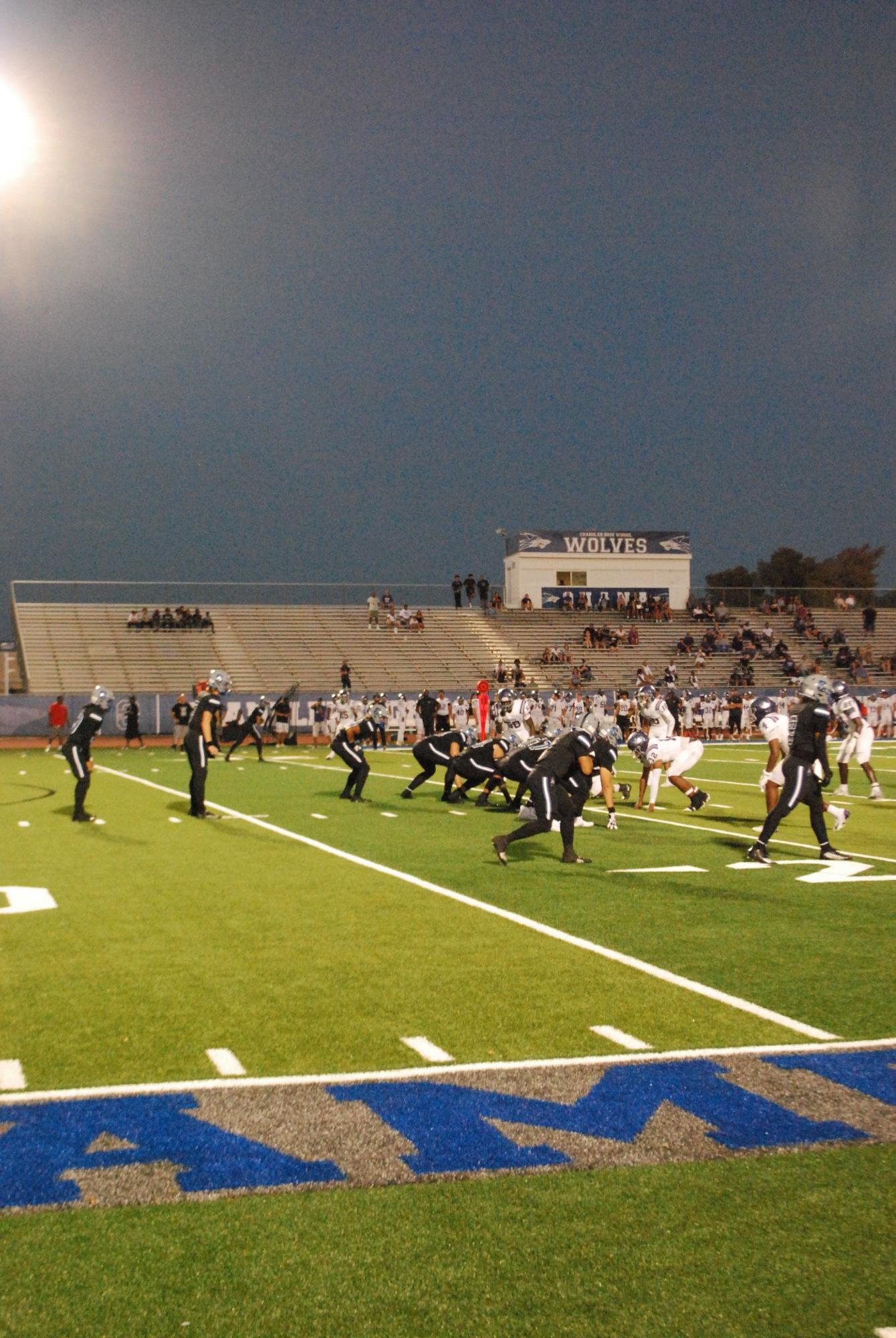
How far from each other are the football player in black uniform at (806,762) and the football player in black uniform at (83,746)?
8.36 metres

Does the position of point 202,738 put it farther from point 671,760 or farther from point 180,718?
point 180,718

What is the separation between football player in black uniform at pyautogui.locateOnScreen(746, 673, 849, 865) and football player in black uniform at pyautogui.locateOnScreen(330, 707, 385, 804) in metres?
7.33

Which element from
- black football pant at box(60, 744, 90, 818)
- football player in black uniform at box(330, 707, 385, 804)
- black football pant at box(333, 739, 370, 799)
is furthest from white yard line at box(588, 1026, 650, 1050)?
black football pant at box(333, 739, 370, 799)

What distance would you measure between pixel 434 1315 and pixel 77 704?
35.6m

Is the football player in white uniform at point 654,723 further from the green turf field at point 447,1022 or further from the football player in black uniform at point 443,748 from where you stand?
the football player in black uniform at point 443,748

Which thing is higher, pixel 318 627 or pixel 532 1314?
pixel 318 627

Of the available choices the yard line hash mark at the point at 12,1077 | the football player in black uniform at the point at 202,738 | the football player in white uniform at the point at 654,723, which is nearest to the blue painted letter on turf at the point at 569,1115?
the yard line hash mark at the point at 12,1077

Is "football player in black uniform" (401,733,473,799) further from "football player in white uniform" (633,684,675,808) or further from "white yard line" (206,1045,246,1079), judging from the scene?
"white yard line" (206,1045,246,1079)

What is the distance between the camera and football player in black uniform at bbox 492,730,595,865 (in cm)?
1091

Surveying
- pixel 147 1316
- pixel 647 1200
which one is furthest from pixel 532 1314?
pixel 147 1316

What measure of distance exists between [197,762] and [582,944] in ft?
27.2

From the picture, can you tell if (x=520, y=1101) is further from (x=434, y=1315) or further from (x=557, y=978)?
(x=557, y=978)

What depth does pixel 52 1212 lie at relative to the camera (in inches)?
150

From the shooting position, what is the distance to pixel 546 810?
35.3ft
